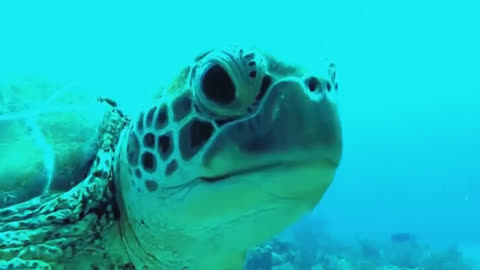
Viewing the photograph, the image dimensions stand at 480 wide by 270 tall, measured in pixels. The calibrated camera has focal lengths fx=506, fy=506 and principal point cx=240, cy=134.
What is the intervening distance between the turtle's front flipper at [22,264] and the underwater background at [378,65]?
32562mm

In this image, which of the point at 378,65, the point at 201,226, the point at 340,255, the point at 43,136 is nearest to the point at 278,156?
the point at 201,226

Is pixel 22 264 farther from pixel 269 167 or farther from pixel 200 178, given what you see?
pixel 269 167

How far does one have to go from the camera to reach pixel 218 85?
55.7 inches

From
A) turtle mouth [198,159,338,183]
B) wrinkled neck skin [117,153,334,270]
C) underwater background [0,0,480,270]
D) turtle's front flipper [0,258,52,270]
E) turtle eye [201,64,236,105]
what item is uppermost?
underwater background [0,0,480,270]

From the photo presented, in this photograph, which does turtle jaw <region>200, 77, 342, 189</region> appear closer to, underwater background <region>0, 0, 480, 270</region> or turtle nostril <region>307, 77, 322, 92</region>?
turtle nostril <region>307, 77, 322, 92</region>

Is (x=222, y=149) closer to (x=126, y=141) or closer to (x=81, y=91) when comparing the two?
(x=126, y=141)

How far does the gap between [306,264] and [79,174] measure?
779 cm

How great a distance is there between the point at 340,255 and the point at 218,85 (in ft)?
31.9

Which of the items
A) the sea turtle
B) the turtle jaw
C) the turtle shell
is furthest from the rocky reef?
the turtle jaw

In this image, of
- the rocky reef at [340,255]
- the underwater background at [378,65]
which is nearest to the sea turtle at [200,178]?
the rocky reef at [340,255]

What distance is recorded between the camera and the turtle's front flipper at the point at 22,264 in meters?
1.59

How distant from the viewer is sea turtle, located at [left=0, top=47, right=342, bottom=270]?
1357mm

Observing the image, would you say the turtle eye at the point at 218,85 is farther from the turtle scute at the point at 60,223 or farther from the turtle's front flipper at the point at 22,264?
the turtle's front flipper at the point at 22,264

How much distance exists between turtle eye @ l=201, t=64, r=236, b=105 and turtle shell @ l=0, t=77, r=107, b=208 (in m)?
0.75
